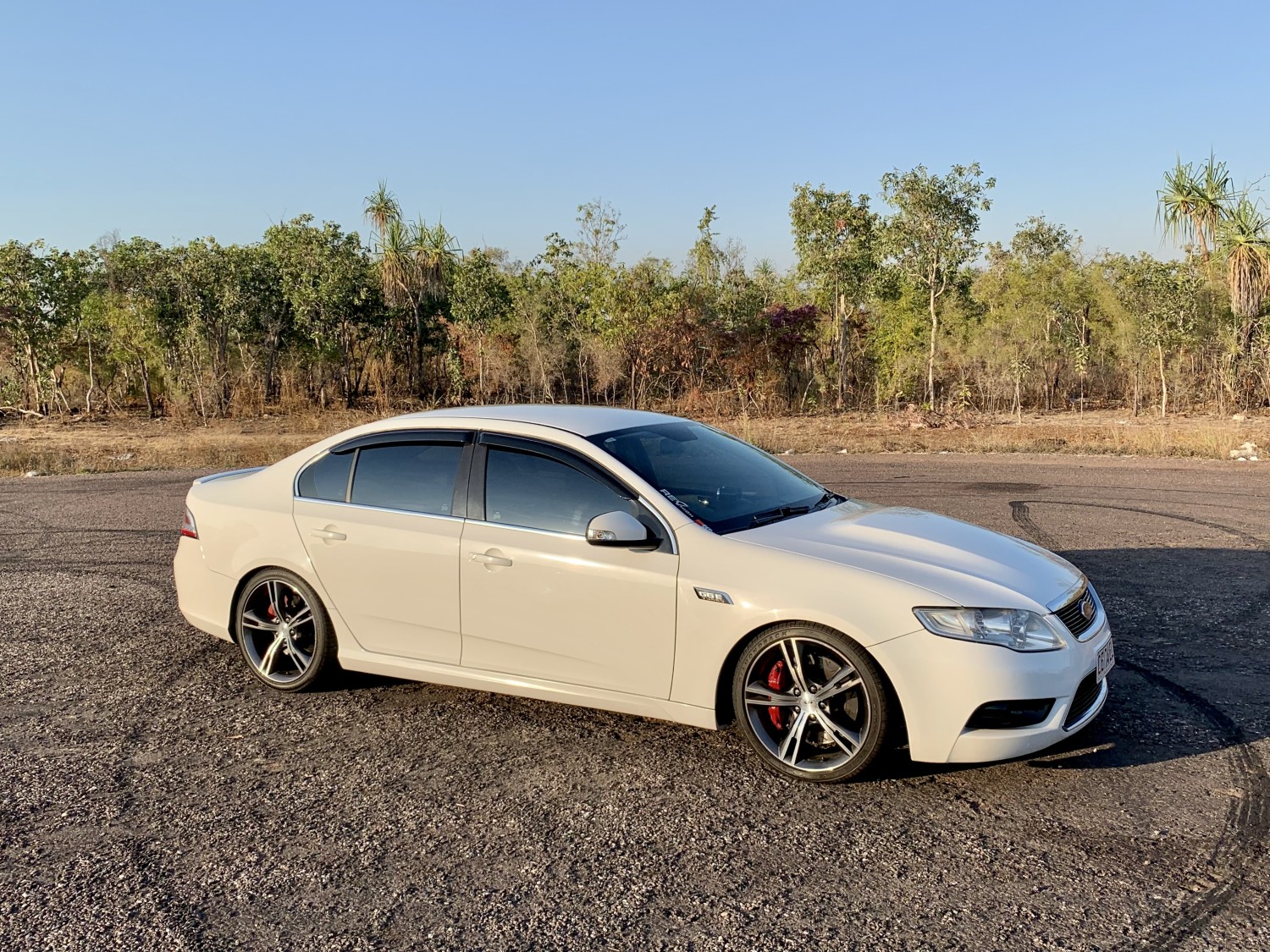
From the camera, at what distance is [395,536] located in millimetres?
4996

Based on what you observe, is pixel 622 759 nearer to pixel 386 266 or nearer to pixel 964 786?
pixel 964 786

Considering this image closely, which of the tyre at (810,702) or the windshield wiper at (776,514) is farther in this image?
the windshield wiper at (776,514)

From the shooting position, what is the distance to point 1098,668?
4.20 metres

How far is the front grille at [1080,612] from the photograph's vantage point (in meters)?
4.13

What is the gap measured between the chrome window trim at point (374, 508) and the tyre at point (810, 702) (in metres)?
1.66

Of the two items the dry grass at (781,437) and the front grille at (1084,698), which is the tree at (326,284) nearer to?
the dry grass at (781,437)

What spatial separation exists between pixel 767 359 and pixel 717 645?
103 feet

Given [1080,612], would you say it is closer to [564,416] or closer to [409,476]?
[564,416]

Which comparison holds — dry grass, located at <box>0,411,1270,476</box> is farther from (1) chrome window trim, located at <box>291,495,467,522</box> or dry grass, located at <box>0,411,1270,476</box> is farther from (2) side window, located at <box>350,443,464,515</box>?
(2) side window, located at <box>350,443,464,515</box>

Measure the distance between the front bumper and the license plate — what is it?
0.36 meters

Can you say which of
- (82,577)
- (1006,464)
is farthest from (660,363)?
(82,577)

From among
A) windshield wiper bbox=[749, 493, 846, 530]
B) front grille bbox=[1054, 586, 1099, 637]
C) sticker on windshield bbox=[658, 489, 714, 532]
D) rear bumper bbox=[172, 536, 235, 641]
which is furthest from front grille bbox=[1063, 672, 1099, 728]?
rear bumper bbox=[172, 536, 235, 641]

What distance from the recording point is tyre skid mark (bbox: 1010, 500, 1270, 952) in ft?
9.87

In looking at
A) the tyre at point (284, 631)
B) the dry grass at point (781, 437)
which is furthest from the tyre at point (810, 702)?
the dry grass at point (781, 437)
